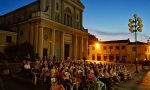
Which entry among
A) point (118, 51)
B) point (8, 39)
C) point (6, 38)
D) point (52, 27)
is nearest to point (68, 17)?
point (52, 27)

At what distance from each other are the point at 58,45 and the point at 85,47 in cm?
1107

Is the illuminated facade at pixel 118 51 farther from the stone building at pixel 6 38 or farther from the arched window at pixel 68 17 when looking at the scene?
the stone building at pixel 6 38

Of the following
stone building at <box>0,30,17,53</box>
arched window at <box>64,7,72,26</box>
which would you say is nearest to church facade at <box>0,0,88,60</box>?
arched window at <box>64,7,72,26</box>

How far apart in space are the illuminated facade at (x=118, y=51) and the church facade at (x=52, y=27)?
19.0 metres

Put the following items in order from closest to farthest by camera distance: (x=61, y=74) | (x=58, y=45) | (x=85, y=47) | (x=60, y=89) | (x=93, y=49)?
(x=60, y=89)
(x=61, y=74)
(x=58, y=45)
(x=85, y=47)
(x=93, y=49)

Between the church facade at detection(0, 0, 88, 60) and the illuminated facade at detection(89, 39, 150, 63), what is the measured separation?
1897cm

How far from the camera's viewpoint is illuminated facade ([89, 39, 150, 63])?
64.1m

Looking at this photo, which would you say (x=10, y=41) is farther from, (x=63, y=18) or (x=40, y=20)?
(x=63, y=18)

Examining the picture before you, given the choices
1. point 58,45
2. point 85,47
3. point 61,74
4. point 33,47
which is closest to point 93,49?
point 85,47

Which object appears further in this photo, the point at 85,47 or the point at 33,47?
the point at 85,47

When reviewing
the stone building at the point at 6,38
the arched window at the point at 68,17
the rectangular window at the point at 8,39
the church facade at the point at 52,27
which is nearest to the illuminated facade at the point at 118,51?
the church facade at the point at 52,27

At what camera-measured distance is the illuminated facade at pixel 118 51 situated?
210ft

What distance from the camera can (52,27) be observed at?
37.8 m

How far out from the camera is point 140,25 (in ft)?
84.3
